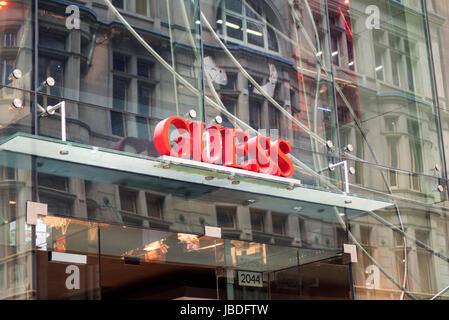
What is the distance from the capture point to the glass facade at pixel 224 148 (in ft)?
35.2

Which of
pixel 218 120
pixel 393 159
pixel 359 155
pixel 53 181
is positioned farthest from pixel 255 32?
pixel 53 181

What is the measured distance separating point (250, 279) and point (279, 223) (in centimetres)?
100

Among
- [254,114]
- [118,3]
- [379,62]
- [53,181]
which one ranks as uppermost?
[379,62]

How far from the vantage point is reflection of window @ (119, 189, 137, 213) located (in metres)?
11.3

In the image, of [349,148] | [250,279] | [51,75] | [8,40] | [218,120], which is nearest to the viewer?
[8,40]

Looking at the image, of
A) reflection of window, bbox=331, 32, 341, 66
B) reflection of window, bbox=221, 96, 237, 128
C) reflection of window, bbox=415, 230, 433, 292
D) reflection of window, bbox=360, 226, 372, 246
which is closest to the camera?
reflection of window, bbox=221, 96, 237, 128

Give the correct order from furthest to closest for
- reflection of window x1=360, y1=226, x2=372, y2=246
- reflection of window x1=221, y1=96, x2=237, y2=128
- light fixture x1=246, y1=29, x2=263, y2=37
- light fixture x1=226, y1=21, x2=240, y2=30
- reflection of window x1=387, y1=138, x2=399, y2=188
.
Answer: reflection of window x1=387, y1=138, x2=399, y2=188 → reflection of window x1=360, y1=226, x2=372, y2=246 → light fixture x1=246, y1=29, x2=263, y2=37 → light fixture x1=226, y1=21, x2=240, y2=30 → reflection of window x1=221, y1=96, x2=237, y2=128

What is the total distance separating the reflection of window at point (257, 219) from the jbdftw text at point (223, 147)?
28.4 inches

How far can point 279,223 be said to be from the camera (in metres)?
12.8

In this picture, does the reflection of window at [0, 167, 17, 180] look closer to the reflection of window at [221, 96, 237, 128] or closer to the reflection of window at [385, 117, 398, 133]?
the reflection of window at [221, 96, 237, 128]

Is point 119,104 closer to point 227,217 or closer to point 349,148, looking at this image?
point 227,217

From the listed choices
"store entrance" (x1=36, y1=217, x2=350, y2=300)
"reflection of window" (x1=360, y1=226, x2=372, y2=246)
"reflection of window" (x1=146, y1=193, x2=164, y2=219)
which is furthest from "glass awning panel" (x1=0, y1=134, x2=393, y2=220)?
"store entrance" (x1=36, y1=217, x2=350, y2=300)

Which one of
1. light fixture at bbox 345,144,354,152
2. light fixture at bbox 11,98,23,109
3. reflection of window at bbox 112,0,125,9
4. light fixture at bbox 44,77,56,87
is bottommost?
light fixture at bbox 11,98,23,109

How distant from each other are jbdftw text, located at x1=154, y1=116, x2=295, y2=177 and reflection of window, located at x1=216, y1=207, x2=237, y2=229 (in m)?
0.75
